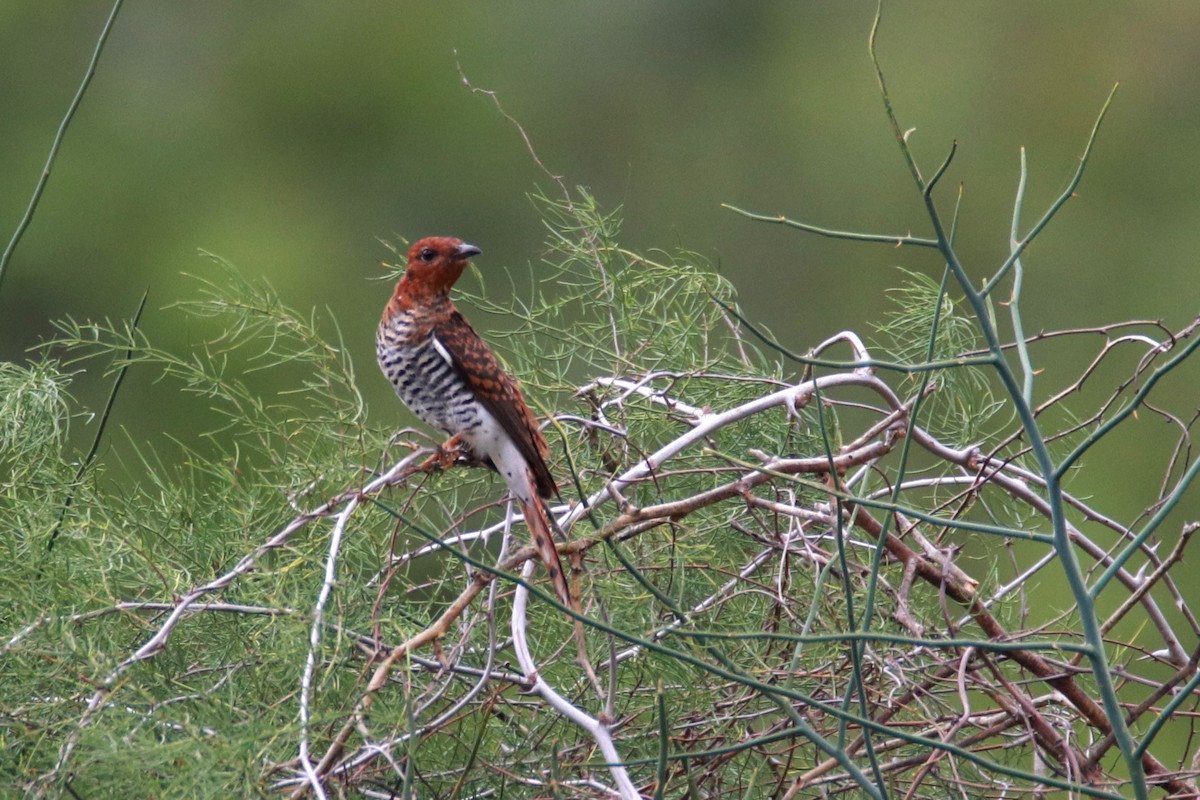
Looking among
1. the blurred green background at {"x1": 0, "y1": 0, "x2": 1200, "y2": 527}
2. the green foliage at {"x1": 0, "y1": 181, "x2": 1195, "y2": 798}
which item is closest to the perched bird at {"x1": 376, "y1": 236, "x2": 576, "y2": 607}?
the green foliage at {"x1": 0, "y1": 181, "x2": 1195, "y2": 798}

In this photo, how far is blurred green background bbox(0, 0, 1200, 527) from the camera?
8.41 meters

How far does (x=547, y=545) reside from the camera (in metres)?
1.61

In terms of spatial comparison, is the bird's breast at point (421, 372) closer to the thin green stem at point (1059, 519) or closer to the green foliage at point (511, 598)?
the green foliage at point (511, 598)

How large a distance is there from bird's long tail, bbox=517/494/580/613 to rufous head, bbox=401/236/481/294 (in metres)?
0.81

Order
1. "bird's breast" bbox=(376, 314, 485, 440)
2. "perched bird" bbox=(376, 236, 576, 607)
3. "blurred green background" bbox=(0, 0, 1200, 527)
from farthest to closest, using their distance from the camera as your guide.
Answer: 1. "blurred green background" bbox=(0, 0, 1200, 527)
2. "bird's breast" bbox=(376, 314, 485, 440)
3. "perched bird" bbox=(376, 236, 576, 607)

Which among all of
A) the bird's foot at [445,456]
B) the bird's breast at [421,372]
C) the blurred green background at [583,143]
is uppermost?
the bird's foot at [445,456]

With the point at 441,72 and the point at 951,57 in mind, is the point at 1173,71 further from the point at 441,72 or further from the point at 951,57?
the point at 441,72

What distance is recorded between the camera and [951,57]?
10477mm

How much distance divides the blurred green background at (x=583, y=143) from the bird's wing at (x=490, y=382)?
194 inches

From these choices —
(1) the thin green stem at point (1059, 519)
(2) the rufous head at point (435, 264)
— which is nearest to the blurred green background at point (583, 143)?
(2) the rufous head at point (435, 264)

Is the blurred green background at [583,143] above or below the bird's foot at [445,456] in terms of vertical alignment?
below

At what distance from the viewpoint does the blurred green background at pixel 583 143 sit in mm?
8414

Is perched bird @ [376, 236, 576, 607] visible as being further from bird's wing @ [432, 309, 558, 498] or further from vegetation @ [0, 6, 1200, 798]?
vegetation @ [0, 6, 1200, 798]

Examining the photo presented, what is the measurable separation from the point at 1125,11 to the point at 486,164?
205 inches
